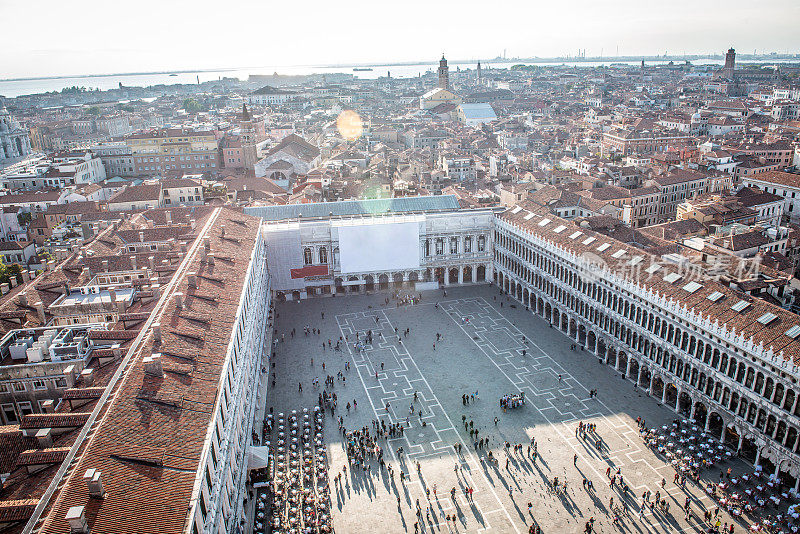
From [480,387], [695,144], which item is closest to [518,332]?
[480,387]

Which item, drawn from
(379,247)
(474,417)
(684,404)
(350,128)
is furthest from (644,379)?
(350,128)

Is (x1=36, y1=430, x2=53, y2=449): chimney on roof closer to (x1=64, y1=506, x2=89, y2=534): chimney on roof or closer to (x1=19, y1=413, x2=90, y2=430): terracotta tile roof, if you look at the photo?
(x1=19, y1=413, x2=90, y2=430): terracotta tile roof

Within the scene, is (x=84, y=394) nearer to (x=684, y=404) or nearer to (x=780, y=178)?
(x=684, y=404)

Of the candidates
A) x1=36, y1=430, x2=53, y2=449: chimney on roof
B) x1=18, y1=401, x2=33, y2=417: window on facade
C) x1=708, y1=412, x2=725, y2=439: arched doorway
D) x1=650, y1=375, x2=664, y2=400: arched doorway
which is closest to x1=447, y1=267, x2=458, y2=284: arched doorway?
x1=650, y1=375, x2=664, y2=400: arched doorway

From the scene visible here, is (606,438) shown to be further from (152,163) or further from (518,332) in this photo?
(152,163)

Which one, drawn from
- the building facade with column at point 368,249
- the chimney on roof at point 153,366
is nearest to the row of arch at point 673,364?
the building facade with column at point 368,249

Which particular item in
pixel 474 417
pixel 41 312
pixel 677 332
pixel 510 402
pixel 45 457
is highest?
pixel 45 457
